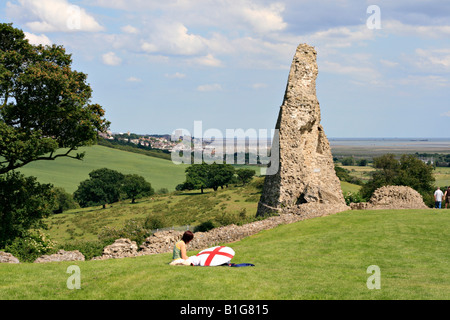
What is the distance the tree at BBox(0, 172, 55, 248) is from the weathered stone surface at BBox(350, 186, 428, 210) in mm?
20651

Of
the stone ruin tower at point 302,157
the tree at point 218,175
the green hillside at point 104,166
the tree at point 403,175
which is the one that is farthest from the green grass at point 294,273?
A: the green hillside at point 104,166

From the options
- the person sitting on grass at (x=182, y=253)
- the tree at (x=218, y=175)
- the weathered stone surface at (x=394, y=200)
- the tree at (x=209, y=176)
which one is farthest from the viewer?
the tree at (x=218, y=175)

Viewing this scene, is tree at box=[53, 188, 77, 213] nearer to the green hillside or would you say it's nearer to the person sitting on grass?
the green hillside

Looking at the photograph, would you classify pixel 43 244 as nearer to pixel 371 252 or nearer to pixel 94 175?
pixel 371 252

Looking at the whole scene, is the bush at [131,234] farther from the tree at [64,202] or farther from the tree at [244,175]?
the tree at [244,175]

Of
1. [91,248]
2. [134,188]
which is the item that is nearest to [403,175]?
[91,248]

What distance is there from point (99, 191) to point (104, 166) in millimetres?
44639

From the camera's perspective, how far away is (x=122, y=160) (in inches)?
5910

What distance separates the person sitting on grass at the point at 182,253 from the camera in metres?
14.9

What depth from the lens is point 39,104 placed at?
28828mm

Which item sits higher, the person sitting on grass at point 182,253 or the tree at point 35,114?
the tree at point 35,114

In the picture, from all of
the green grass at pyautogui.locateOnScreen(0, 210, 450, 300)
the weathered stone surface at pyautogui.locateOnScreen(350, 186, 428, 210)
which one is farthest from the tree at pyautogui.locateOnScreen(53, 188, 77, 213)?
the green grass at pyautogui.locateOnScreen(0, 210, 450, 300)

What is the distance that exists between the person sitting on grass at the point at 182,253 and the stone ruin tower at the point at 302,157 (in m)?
12.9
